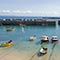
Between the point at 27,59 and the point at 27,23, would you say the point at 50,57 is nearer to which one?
the point at 27,59

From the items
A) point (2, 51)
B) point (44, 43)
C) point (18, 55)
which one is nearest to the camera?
point (18, 55)

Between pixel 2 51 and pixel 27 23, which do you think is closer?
pixel 2 51

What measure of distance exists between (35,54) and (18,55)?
3034 mm

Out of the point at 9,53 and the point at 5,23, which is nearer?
the point at 9,53

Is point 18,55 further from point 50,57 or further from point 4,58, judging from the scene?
Result: point 50,57

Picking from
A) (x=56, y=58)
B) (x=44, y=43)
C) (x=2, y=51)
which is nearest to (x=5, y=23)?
(x=44, y=43)

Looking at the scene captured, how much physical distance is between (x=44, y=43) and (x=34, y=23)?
227ft

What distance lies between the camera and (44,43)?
47625 millimetres

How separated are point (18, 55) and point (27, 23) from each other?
83.9m

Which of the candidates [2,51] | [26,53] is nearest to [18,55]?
[26,53]

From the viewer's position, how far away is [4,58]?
33.1 m

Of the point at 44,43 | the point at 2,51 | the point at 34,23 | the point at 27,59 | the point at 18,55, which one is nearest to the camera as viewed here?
the point at 27,59

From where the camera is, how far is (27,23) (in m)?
119

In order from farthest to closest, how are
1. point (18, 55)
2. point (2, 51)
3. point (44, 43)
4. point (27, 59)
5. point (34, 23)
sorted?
1. point (34, 23)
2. point (44, 43)
3. point (2, 51)
4. point (18, 55)
5. point (27, 59)
